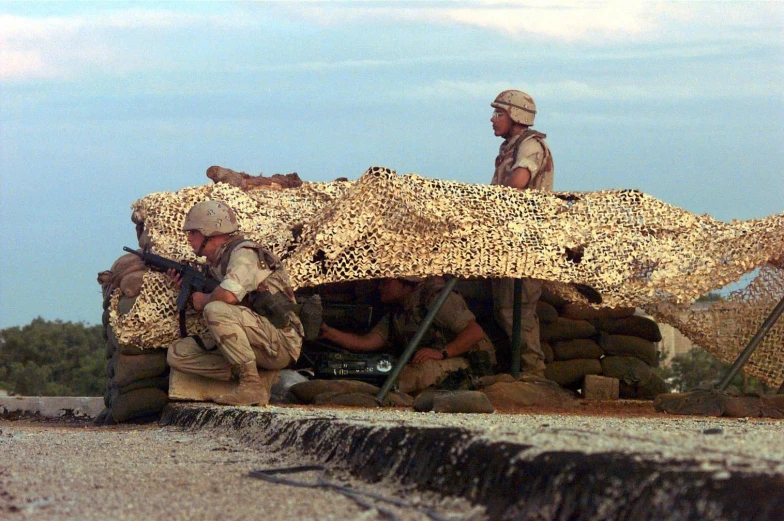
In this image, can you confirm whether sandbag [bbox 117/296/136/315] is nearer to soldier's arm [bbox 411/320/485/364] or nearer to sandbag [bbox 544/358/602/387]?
soldier's arm [bbox 411/320/485/364]

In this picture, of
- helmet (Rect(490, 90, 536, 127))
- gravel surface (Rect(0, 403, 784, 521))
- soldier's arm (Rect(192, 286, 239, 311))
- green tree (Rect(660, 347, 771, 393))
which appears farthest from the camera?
green tree (Rect(660, 347, 771, 393))

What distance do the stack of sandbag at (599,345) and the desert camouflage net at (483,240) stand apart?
2.24ft

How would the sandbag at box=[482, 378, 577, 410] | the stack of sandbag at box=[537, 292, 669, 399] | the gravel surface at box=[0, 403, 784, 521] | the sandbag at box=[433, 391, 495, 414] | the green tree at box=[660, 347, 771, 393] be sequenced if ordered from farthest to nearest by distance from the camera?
the green tree at box=[660, 347, 771, 393]
the stack of sandbag at box=[537, 292, 669, 399]
the sandbag at box=[482, 378, 577, 410]
the sandbag at box=[433, 391, 495, 414]
the gravel surface at box=[0, 403, 784, 521]

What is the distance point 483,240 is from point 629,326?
2.36 meters

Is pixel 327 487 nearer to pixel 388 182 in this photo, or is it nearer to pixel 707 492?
pixel 707 492

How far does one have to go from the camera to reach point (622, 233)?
852 cm

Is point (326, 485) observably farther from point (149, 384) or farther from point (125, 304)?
point (149, 384)

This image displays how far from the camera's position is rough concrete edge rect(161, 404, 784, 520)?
2.59m

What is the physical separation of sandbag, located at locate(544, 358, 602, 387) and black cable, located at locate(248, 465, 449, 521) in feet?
17.9

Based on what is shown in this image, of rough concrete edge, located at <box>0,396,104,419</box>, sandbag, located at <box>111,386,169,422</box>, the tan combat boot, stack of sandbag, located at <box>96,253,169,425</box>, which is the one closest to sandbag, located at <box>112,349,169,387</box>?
stack of sandbag, located at <box>96,253,169,425</box>

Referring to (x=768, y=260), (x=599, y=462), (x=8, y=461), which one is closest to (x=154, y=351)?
(x=8, y=461)

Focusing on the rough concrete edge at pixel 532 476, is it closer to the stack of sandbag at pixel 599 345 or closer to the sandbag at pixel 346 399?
the sandbag at pixel 346 399

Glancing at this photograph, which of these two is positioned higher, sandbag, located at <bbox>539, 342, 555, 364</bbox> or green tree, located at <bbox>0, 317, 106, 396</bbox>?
sandbag, located at <bbox>539, 342, 555, 364</bbox>

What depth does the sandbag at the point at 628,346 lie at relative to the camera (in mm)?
9812
